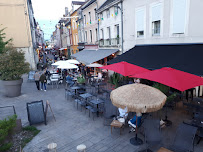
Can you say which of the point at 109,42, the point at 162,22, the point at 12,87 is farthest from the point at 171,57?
the point at 12,87

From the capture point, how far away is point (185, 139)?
4426 millimetres

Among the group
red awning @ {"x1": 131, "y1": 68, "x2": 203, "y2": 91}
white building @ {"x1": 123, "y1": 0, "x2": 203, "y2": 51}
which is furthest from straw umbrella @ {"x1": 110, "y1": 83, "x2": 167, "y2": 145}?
white building @ {"x1": 123, "y1": 0, "x2": 203, "y2": 51}

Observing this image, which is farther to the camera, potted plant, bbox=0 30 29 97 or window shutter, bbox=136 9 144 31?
window shutter, bbox=136 9 144 31

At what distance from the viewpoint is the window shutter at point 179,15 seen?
8705 millimetres

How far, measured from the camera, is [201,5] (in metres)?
7.78

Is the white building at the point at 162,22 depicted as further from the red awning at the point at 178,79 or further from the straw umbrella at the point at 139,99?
the straw umbrella at the point at 139,99

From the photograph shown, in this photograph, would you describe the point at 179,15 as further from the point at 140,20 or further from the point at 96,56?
the point at 96,56

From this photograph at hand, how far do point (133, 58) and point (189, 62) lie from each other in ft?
13.7

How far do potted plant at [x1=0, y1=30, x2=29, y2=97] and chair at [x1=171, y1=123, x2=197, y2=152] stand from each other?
969 centimetres

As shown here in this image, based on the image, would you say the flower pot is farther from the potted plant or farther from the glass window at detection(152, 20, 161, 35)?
the glass window at detection(152, 20, 161, 35)

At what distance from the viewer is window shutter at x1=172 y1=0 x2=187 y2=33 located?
8.70 metres

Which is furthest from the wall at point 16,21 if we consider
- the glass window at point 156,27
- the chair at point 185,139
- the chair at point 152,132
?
the chair at point 185,139

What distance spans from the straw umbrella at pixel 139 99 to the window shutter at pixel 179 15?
21.0 feet

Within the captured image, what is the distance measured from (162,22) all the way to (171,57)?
118 inches
